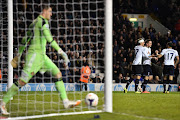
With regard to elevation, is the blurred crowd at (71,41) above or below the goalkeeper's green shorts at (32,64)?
above

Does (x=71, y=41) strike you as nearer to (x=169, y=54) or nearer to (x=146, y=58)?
(x=146, y=58)

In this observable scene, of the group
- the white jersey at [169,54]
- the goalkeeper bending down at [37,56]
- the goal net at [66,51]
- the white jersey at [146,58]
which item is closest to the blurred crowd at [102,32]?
the goal net at [66,51]

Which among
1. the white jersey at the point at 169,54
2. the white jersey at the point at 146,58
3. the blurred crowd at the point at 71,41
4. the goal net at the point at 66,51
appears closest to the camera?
the goal net at the point at 66,51

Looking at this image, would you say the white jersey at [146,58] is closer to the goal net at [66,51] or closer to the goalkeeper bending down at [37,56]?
the goal net at [66,51]

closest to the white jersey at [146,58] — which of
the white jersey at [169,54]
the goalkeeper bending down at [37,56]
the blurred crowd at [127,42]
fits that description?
the white jersey at [169,54]

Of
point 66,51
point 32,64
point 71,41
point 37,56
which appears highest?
point 71,41

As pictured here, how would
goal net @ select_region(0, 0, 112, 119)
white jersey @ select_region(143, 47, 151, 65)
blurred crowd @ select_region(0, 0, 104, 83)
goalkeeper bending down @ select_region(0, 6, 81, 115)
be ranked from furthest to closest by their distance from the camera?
1. white jersey @ select_region(143, 47, 151, 65)
2. blurred crowd @ select_region(0, 0, 104, 83)
3. goal net @ select_region(0, 0, 112, 119)
4. goalkeeper bending down @ select_region(0, 6, 81, 115)

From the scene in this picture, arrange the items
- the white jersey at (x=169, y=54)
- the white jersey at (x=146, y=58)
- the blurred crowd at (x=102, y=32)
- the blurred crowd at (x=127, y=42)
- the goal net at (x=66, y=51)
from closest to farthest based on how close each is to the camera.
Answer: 1. the goal net at (x=66, y=51)
2. the white jersey at (x=146, y=58)
3. the white jersey at (x=169, y=54)
4. the blurred crowd at (x=102, y=32)
5. the blurred crowd at (x=127, y=42)

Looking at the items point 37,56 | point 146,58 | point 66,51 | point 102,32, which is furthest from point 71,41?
point 37,56

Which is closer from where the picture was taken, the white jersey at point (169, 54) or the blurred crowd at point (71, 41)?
the blurred crowd at point (71, 41)

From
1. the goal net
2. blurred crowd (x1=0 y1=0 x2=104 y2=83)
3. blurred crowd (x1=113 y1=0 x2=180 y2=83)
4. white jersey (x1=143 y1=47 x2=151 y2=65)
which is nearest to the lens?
the goal net

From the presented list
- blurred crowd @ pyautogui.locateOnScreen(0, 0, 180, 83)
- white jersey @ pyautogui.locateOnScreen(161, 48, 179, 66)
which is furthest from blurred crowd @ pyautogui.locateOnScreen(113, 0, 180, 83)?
white jersey @ pyautogui.locateOnScreen(161, 48, 179, 66)

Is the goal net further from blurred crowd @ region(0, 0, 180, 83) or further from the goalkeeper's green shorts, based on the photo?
the goalkeeper's green shorts

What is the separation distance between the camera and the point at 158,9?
950 inches
